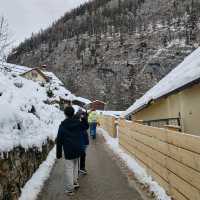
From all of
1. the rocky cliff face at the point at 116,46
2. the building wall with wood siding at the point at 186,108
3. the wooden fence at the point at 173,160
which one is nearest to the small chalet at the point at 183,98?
the building wall with wood siding at the point at 186,108

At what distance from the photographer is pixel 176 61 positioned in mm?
102250

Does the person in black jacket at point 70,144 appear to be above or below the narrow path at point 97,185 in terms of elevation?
above

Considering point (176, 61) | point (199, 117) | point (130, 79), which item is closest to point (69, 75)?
point (130, 79)

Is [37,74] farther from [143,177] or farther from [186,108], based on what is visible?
[143,177]

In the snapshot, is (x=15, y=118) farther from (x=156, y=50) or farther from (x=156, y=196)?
(x=156, y=50)

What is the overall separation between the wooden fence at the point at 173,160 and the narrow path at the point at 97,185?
0.65 m

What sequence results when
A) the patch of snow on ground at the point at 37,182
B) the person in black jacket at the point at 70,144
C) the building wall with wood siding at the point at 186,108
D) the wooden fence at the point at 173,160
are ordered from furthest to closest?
the building wall with wood siding at the point at 186,108 → the person in black jacket at the point at 70,144 → the patch of snow on ground at the point at 37,182 → the wooden fence at the point at 173,160

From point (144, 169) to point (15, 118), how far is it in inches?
136

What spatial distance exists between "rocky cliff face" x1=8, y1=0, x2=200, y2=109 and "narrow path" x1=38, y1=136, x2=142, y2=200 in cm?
6914

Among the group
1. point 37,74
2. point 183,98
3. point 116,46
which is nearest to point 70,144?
point 183,98

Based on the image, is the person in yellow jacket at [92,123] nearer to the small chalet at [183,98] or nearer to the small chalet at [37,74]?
the small chalet at [183,98]

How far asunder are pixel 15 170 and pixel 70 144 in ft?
3.88

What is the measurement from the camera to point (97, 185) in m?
7.33

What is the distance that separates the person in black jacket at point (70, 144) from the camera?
22.2 ft
